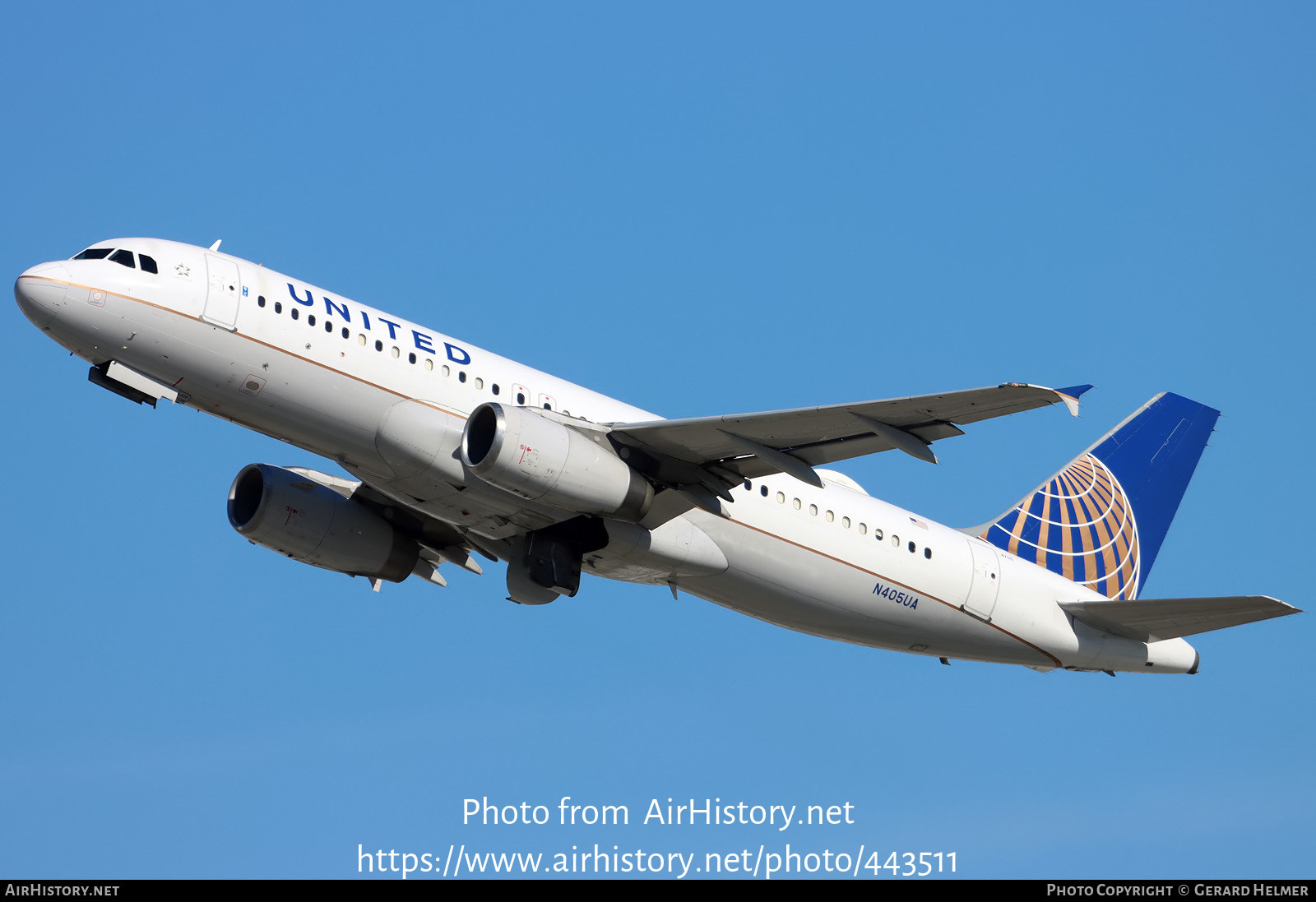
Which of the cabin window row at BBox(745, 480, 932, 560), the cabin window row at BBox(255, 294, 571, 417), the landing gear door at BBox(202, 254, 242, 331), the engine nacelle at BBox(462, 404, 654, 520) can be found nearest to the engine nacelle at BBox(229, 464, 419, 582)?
the cabin window row at BBox(255, 294, 571, 417)

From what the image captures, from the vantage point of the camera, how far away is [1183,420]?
41.0 metres

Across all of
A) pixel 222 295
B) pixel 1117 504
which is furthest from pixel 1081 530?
pixel 222 295

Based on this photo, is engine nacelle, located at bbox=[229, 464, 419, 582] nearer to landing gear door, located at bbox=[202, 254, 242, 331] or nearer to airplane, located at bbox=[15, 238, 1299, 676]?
airplane, located at bbox=[15, 238, 1299, 676]

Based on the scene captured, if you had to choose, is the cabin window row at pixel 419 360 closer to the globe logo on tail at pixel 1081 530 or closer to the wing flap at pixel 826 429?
the wing flap at pixel 826 429

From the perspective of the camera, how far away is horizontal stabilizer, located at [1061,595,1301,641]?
31359mm

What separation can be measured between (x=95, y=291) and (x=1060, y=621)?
2131cm

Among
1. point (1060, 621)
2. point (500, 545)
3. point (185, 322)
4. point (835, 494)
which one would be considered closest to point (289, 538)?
point (500, 545)

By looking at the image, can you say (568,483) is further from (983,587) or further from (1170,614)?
(1170,614)

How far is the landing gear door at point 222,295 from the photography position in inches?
1113

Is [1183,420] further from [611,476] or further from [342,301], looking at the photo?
[342,301]

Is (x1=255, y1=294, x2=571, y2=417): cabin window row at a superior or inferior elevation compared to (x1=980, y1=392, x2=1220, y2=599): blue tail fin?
inferior

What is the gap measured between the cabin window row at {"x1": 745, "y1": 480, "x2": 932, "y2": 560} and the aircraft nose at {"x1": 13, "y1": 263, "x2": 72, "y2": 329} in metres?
13.3

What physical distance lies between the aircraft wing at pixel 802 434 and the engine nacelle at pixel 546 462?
719 mm
